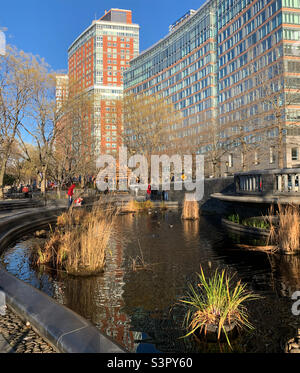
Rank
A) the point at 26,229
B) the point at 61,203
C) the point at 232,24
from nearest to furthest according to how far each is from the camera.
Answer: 1. the point at 26,229
2. the point at 61,203
3. the point at 232,24

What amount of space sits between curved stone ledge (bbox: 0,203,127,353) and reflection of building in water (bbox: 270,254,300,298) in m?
3.57

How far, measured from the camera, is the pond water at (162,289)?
12.6 feet

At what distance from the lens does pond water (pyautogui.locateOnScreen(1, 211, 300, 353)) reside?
383 centimetres

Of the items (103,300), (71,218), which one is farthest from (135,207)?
(103,300)

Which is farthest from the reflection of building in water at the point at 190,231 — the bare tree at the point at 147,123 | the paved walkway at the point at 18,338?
the bare tree at the point at 147,123

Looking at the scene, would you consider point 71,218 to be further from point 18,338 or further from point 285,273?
point 18,338

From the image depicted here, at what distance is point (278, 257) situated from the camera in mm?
7770

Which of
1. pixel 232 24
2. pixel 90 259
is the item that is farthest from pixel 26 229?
pixel 232 24

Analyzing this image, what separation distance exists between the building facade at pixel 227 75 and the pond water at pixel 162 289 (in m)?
16.3

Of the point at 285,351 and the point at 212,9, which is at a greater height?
the point at 212,9

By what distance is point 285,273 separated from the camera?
6.40 m

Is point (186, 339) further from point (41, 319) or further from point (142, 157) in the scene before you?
point (142, 157)

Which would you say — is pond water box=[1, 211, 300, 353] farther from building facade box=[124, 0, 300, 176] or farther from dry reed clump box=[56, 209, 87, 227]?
Answer: building facade box=[124, 0, 300, 176]

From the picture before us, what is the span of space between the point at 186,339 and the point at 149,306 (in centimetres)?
117
